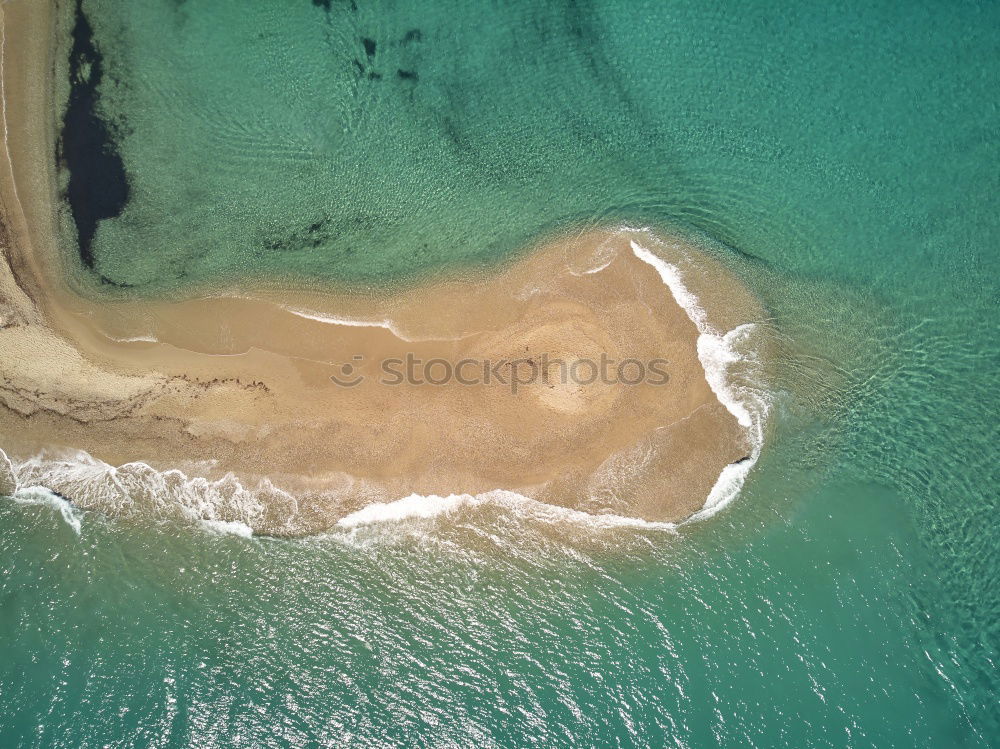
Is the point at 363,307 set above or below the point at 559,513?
above

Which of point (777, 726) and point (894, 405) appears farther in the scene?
point (894, 405)

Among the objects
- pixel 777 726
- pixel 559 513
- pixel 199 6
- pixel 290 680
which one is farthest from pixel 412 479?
pixel 199 6

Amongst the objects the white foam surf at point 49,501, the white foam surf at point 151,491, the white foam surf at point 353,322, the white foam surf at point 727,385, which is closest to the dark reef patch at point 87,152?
the white foam surf at point 151,491

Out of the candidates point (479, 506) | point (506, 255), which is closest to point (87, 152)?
point (506, 255)

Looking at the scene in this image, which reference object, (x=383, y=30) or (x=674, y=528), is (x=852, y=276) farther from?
(x=383, y=30)

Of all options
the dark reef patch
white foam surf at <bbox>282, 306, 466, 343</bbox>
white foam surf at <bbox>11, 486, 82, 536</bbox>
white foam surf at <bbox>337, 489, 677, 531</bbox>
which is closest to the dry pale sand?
white foam surf at <bbox>282, 306, 466, 343</bbox>

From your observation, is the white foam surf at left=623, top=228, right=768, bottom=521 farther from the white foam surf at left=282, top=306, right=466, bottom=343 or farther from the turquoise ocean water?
the white foam surf at left=282, top=306, right=466, bottom=343

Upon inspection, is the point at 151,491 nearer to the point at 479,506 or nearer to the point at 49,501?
the point at 49,501
